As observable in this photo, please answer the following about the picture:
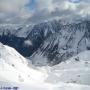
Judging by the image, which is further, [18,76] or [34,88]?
[18,76]

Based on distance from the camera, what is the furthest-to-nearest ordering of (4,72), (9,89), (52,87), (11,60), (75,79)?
(11,60)
(75,79)
(4,72)
(52,87)
(9,89)

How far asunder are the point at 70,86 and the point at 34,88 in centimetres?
1071

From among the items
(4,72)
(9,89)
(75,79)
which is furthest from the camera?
(75,79)

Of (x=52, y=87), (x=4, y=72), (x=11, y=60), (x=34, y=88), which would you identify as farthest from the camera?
(x=11, y=60)

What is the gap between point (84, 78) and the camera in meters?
151

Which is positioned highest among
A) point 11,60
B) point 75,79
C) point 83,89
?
point 11,60

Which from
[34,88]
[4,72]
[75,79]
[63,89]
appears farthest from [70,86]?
[75,79]

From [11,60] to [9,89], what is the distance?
4095 inches

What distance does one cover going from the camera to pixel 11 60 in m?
178

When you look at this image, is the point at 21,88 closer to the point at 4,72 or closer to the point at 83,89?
the point at 83,89

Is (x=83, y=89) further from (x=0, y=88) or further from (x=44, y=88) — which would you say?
(x=0, y=88)

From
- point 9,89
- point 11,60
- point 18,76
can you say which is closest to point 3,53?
point 11,60

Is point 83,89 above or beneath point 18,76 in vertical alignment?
beneath

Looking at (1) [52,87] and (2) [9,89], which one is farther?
(1) [52,87]
